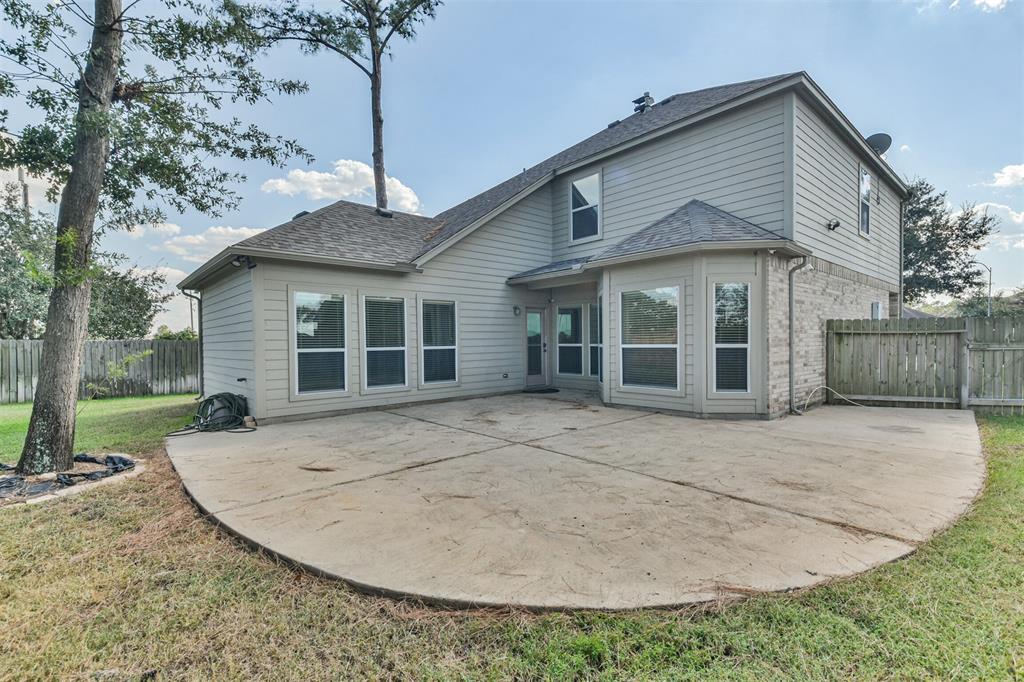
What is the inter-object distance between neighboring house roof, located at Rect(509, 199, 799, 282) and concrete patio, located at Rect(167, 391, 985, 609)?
280 centimetres

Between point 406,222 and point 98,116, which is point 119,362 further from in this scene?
point 98,116

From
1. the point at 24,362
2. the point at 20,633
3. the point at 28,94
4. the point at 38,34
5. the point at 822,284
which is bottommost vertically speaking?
the point at 20,633

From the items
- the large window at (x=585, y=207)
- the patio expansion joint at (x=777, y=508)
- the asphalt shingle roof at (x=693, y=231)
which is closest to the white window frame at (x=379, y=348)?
the asphalt shingle roof at (x=693, y=231)

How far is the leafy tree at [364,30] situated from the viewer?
12.5 metres

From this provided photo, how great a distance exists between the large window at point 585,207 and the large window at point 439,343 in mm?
3766

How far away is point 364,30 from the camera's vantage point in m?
13.4

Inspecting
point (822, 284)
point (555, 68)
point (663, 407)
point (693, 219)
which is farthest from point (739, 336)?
point (555, 68)

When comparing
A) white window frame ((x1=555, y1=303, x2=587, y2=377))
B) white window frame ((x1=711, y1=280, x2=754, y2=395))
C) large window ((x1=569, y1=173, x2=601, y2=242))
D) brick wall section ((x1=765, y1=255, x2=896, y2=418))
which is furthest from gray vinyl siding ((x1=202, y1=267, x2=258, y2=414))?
brick wall section ((x1=765, y1=255, x2=896, y2=418))

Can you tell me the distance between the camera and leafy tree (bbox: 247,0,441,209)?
41.0ft

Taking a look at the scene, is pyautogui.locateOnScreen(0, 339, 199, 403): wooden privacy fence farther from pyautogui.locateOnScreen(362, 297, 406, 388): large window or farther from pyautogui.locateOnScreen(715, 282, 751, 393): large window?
pyautogui.locateOnScreen(715, 282, 751, 393): large window

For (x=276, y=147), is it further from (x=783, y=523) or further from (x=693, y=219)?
(x=783, y=523)

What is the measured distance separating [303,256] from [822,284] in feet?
31.2

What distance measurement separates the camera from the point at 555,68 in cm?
1229

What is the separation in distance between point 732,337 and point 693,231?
1.85 metres
